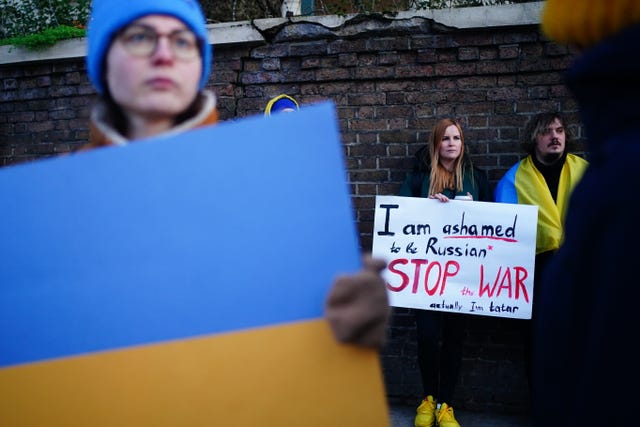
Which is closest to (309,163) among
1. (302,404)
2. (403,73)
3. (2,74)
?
(302,404)

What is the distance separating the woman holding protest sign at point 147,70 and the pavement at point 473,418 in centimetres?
280

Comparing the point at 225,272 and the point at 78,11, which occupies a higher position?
the point at 78,11

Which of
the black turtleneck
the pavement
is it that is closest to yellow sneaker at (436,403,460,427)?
the pavement

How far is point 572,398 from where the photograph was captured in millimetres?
1004

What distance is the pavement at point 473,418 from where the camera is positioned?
11.7 feet

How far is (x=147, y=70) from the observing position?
1.19 m

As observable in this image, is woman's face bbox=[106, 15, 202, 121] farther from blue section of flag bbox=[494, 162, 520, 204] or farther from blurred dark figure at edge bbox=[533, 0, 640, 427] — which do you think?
blue section of flag bbox=[494, 162, 520, 204]

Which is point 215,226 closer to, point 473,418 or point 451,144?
point 451,144

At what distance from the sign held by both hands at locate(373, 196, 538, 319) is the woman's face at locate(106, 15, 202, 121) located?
2.38 m

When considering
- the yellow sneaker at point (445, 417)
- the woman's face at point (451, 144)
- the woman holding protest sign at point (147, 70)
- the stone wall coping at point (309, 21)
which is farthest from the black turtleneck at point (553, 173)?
the woman holding protest sign at point (147, 70)

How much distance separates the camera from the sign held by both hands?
3340 mm

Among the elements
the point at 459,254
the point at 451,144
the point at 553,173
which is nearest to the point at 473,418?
the point at 459,254

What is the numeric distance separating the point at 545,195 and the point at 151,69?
278cm

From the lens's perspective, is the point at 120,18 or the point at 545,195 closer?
the point at 120,18
